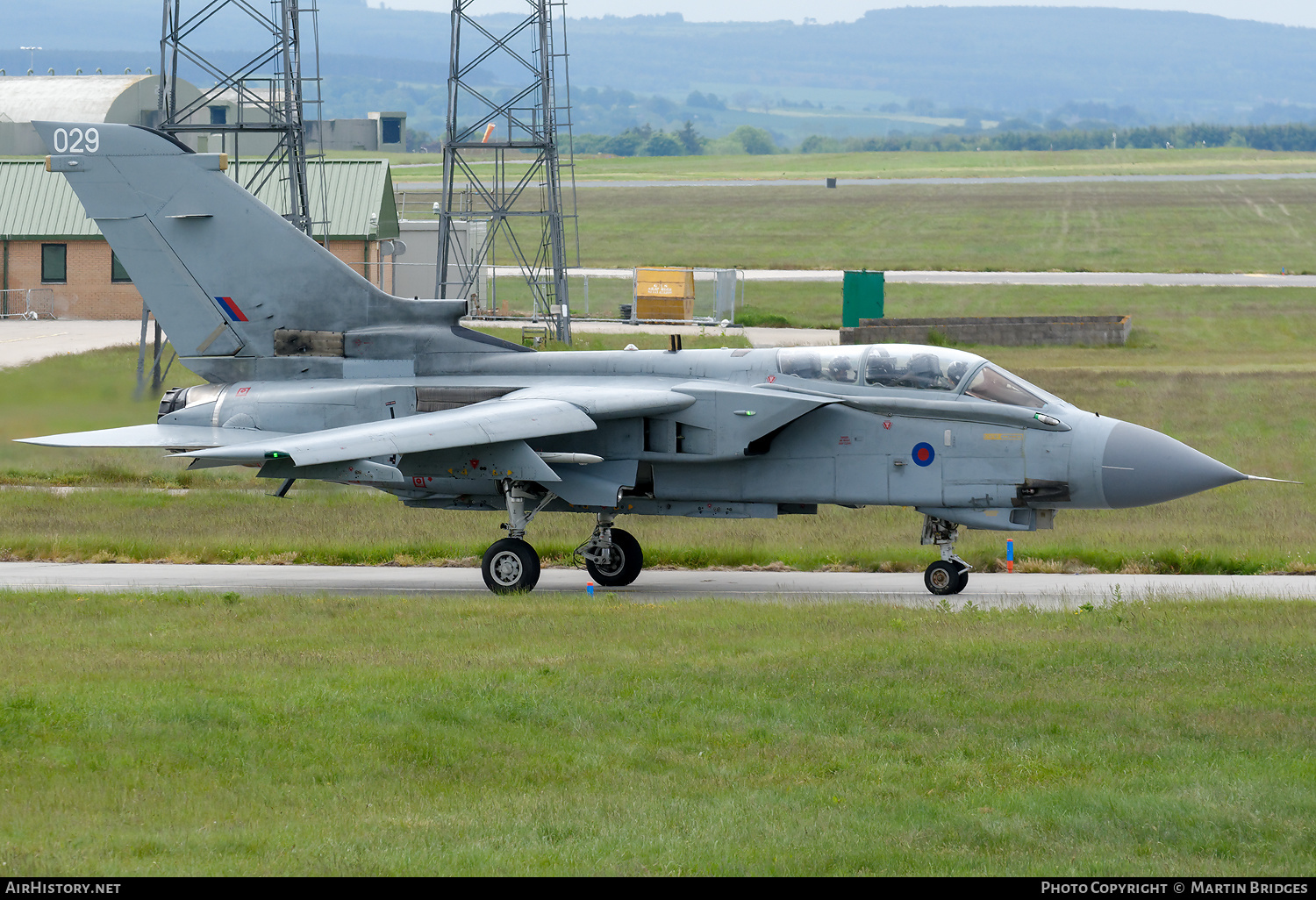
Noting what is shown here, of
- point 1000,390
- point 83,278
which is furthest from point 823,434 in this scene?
point 83,278

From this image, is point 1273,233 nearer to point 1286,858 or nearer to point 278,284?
point 278,284

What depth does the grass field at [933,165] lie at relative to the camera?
448 feet

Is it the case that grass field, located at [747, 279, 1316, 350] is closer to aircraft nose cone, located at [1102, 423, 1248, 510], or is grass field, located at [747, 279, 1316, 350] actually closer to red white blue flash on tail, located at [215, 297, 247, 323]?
aircraft nose cone, located at [1102, 423, 1248, 510]

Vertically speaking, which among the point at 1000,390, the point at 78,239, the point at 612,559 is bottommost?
the point at 612,559

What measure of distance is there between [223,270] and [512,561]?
5.58 metres

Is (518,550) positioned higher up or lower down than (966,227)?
lower down

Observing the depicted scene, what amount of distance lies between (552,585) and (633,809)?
9.63 meters

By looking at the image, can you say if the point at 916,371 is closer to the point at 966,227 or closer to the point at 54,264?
the point at 54,264

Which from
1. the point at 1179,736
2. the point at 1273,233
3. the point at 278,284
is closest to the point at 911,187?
the point at 1273,233

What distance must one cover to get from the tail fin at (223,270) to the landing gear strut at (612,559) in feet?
9.42

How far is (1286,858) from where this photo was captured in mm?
6875

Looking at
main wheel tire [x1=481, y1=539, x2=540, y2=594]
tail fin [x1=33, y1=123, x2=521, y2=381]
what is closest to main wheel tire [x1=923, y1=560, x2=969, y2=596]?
main wheel tire [x1=481, y1=539, x2=540, y2=594]

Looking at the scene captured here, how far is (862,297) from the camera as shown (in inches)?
1966

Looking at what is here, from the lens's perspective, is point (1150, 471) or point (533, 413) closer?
point (1150, 471)
